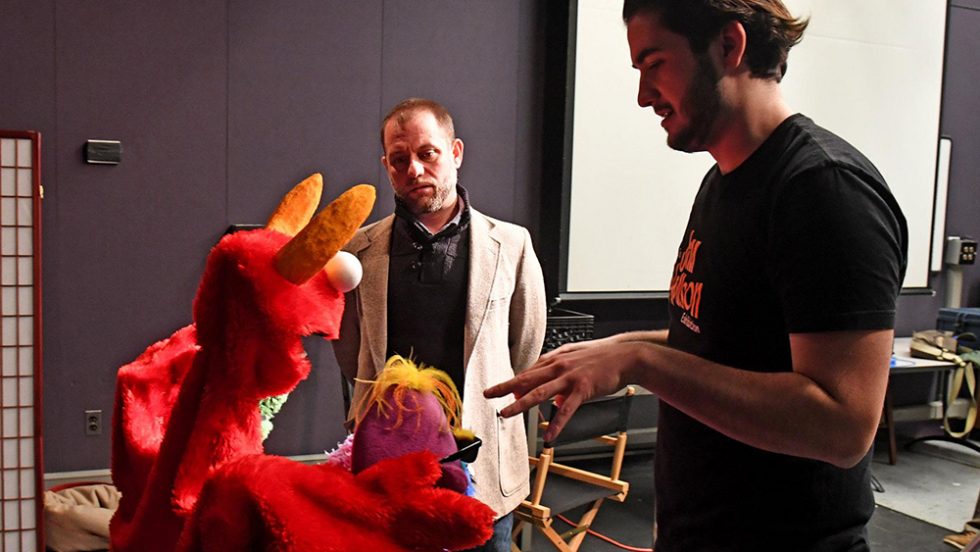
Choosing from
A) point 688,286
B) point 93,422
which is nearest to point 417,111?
point 688,286

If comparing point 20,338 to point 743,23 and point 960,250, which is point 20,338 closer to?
point 743,23

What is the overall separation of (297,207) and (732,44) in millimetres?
627

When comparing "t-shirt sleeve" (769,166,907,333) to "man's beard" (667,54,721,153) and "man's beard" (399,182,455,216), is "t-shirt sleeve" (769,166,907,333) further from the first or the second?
"man's beard" (399,182,455,216)

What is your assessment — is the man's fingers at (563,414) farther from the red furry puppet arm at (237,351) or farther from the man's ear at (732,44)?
the man's ear at (732,44)

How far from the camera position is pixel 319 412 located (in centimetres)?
343

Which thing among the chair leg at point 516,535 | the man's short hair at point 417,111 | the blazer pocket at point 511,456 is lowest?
the chair leg at point 516,535

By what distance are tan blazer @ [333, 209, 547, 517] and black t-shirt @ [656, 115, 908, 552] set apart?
0.75 metres

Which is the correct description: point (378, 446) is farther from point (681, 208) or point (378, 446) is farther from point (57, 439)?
point (681, 208)

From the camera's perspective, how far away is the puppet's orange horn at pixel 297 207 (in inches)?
38.0

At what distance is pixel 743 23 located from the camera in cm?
97

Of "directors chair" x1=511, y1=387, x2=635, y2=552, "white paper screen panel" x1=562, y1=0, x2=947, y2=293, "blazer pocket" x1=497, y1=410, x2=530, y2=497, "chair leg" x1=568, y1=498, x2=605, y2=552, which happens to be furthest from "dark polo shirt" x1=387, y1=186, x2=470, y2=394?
"white paper screen panel" x1=562, y1=0, x2=947, y2=293

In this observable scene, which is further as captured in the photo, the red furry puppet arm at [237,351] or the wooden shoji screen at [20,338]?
the wooden shoji screen at [20,338]

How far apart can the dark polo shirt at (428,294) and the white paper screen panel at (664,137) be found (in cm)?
185

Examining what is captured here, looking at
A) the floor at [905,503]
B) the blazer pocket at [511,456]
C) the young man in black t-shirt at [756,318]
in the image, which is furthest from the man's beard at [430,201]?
the floor at [905,503]
